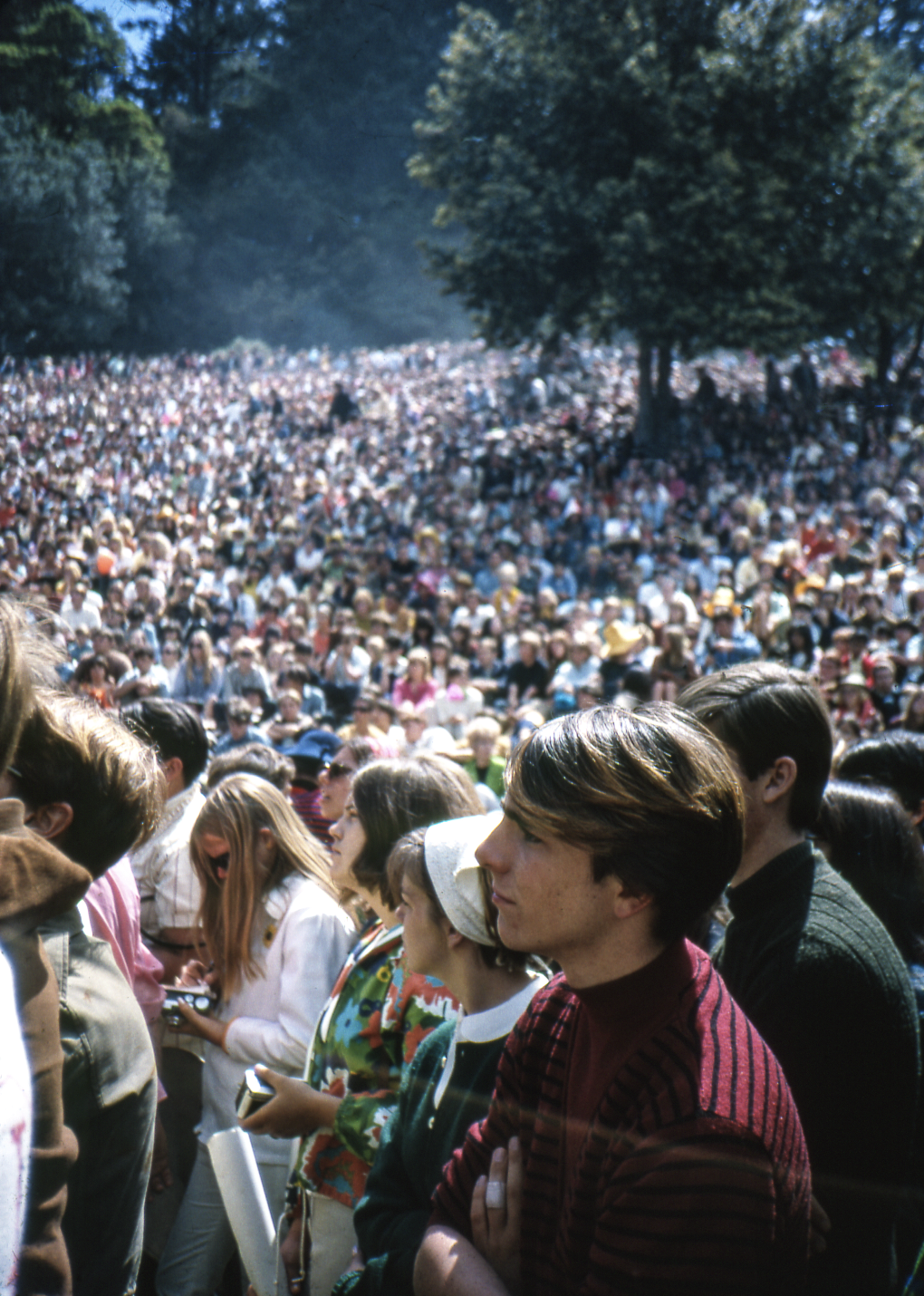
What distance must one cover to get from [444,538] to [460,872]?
12757mm

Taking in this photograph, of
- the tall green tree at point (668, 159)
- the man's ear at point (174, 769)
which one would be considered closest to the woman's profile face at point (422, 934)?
the man's ear at point (174, 769)

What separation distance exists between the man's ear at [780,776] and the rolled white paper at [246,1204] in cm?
113

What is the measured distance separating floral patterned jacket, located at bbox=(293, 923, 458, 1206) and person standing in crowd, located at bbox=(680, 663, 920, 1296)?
1.94 ft

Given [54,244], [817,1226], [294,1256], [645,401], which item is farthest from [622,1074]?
[645,401]

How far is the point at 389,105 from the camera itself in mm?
16734

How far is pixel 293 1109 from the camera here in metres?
1.90

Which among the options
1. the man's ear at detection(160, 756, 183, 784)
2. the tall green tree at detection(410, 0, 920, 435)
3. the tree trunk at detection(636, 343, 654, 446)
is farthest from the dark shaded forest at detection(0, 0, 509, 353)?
the tree trunk at detection(636, 343, 654, 446)

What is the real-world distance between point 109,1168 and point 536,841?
73cm

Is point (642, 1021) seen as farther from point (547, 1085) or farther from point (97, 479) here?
point (97, 479)

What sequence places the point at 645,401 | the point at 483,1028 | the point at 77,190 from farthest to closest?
1. the point at 645,401
2. the point at 77,190
3. the point at 483,1028

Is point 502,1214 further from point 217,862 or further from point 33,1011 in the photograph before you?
point 217,862

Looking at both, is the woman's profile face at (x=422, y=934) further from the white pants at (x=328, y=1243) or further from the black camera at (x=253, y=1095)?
the white pants at (x=328, y=1243)

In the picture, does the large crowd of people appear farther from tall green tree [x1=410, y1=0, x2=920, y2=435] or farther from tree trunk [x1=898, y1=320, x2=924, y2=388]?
tree trunk [x1=898, y1=320, x2=924, y2=388]

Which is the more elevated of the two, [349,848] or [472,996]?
[472,996]
